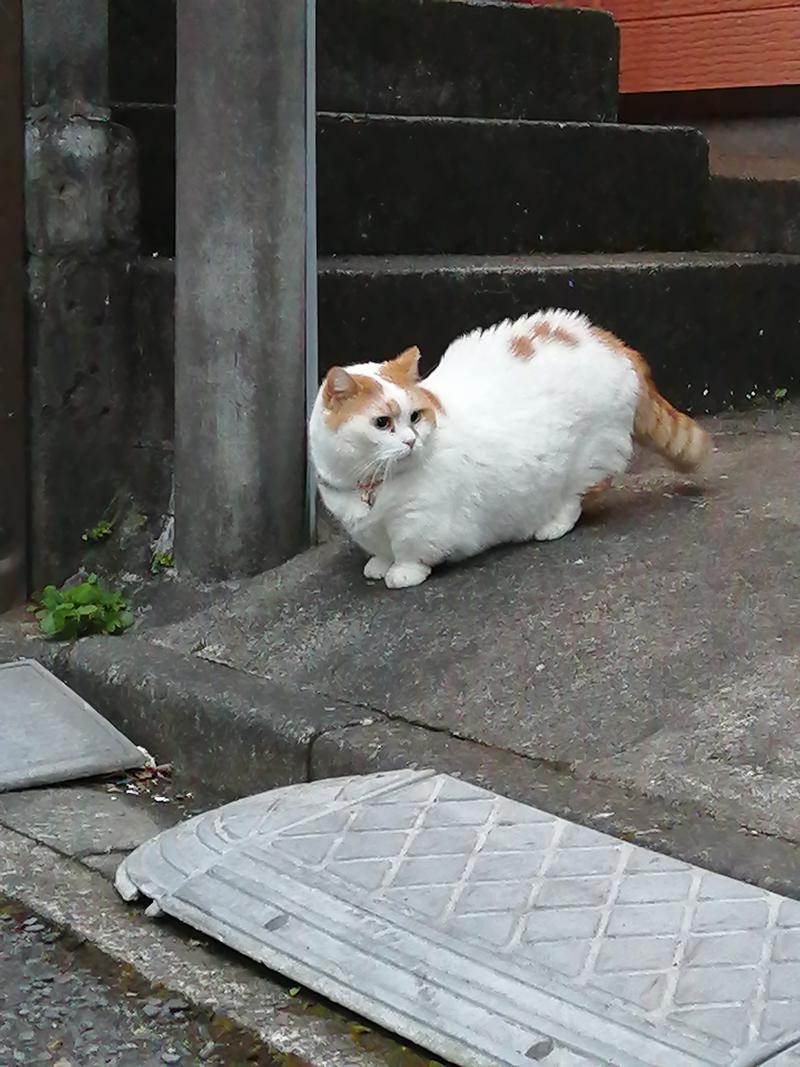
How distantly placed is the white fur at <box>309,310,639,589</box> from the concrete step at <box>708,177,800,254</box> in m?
1.96

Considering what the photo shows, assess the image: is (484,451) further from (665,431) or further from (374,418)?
(665,431)

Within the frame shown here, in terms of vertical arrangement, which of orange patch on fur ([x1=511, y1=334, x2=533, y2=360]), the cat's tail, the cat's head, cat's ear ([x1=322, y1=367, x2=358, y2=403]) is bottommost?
the cat's tail

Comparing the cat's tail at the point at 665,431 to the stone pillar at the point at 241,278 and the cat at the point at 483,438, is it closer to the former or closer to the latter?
the cat at the point at 483,438

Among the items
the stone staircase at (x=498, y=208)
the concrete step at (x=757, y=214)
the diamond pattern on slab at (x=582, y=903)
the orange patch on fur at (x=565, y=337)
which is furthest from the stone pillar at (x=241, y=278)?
the concrete step at (x=757, y=214)

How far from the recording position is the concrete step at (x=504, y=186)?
174 inches

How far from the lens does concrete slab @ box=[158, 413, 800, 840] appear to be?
2695 millimetres

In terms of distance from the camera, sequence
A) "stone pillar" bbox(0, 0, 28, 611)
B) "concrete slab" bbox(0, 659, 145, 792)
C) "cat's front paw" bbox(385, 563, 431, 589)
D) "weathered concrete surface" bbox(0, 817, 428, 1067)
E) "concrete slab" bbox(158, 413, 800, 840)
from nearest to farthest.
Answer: "weathered concrete surface" bbox(0, 817, 428, 1067), "concrete slab" bbox(158, 413, 800, 840), "concrete slab" bbox(0, 659, 145, 792), "cat's front paw" bbox(385, 563, 431, 589), "stone pillar" bbox(0, 0, 28, 611)

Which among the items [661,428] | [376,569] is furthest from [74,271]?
[661,428]

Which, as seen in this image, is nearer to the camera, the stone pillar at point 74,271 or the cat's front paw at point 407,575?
the cat's front paw at point 407,575

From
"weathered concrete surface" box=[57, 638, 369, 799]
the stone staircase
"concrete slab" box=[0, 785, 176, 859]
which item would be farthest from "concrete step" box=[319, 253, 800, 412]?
"concrete slab" box=[0, 785, 176, 859]

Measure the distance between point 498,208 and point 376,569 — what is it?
1.76m

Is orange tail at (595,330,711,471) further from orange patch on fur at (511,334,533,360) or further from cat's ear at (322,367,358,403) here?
cat's ear at (322,367,358,403)

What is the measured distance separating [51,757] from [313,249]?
1490 mm

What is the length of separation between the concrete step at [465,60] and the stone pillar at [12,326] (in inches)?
45.4
